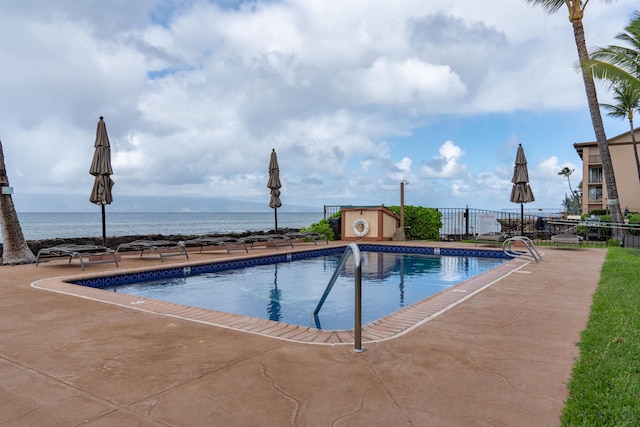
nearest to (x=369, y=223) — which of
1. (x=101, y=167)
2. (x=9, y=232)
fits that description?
(x=101, y=167)

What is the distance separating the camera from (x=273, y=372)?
2.78m

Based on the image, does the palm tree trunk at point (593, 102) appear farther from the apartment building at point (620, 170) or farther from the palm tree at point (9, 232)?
the palm tree at point (9, 232)

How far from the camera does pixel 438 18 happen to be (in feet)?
42.2

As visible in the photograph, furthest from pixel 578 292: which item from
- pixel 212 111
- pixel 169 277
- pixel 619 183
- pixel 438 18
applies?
pixel 619 183

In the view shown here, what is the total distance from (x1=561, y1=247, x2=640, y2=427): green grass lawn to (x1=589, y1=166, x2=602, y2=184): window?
2829 cm

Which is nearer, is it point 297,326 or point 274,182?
point 297,326

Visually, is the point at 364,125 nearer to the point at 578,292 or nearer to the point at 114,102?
the point at 114,102

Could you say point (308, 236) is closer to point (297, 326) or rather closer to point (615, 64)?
point (297, 326)

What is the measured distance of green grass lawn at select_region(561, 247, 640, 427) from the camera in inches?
83.9

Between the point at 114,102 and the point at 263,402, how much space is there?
14182 mm

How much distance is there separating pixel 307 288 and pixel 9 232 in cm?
679

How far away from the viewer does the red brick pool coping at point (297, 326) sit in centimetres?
367

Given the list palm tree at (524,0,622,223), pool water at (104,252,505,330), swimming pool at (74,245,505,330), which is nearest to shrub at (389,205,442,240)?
swimming pool at (74,245,505,330)

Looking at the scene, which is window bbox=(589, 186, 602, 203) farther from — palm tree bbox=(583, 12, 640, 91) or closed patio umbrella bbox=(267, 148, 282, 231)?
closed patio umbrella bbox=(267, 148, 282, 231)
